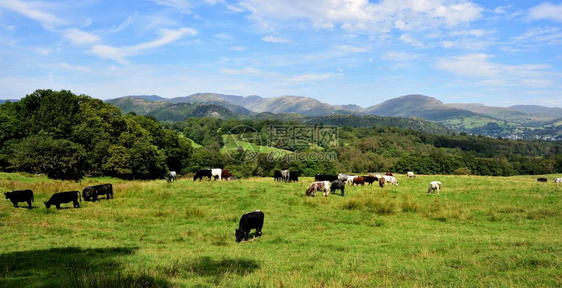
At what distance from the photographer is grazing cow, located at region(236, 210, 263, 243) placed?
1416 cm

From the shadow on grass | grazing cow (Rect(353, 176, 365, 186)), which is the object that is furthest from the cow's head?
grazing cow (Rect(353, 176, 365, 186))

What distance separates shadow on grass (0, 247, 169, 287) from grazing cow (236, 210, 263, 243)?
14.9 ft

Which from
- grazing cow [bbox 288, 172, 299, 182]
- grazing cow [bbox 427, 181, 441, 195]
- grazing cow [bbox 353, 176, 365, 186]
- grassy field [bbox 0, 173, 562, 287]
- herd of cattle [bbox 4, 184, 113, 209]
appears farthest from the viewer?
grazing cow [bbox 288, 172, 299, 182]

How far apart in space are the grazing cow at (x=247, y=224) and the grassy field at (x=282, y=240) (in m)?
0.53

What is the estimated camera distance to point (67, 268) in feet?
28.1

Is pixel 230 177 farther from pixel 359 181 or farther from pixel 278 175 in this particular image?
pixel 359 181

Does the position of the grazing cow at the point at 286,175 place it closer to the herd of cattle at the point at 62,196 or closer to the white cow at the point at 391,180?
the white cow at the point at 391,180

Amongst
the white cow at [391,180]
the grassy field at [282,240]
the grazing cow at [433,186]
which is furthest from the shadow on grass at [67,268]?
the white cow at [391,180]

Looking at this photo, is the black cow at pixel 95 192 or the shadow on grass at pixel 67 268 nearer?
the shadow on grass at pixel 67 268

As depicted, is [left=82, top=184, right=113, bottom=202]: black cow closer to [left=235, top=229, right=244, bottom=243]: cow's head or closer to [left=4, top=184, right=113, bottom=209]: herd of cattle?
[left=4, top=184, right=113, bottom=209]: herd of cattle

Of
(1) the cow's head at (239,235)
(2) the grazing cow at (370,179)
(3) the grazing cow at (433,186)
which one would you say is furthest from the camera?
(2) the grazing cow at (370,179)

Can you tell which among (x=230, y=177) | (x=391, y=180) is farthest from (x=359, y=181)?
(x=230, y=177)

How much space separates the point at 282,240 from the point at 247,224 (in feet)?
6.08

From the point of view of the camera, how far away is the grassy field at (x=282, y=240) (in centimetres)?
776
